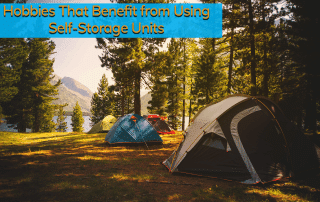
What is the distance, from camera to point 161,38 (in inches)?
641

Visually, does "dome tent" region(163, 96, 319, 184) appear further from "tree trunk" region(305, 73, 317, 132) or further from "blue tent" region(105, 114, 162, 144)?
"tree trunk" region(305, 73, 317, 132)

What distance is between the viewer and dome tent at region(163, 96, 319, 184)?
5.62m

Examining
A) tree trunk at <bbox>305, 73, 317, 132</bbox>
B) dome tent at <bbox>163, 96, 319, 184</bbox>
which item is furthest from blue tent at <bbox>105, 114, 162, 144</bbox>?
tree trunk at <bbox>305, 73, 317, 132</bbox>

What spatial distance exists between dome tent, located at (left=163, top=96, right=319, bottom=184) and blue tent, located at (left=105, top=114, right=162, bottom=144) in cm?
480

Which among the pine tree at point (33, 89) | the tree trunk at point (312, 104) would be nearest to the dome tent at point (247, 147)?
the tree trunk at point (312, 104)

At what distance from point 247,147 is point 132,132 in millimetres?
6886

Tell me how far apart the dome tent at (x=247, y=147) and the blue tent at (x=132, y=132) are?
4803 millimetres

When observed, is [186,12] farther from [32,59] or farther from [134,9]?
[32,59]

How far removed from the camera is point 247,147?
571 cm

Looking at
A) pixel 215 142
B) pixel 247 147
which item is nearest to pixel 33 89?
pixel 215 142

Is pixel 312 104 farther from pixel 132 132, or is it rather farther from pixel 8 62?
pixel 8 62

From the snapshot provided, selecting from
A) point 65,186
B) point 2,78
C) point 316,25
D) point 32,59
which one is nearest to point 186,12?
point 316,25

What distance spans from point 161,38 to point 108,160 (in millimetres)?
11924

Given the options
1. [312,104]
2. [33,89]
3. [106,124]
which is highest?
[33,89]
